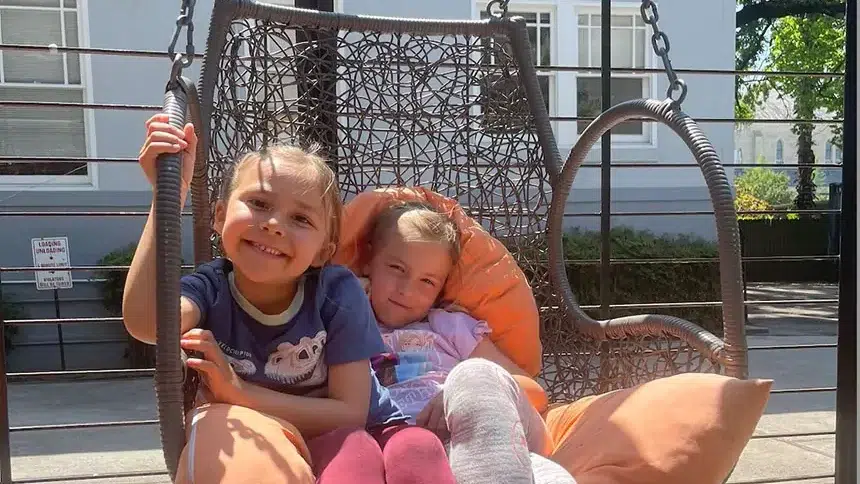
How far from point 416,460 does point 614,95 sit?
19.6ft

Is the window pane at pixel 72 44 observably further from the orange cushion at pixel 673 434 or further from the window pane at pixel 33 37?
the orange cushion at pixel 673 434

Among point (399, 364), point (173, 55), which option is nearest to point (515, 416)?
point (399, 364)

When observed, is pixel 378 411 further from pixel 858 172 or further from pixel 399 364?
pixel 858 172

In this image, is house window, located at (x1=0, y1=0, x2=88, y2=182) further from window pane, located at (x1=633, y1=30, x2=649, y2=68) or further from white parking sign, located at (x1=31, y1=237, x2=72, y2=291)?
window pane, located at (x1=633, y1=30, x2=649, y2=68)

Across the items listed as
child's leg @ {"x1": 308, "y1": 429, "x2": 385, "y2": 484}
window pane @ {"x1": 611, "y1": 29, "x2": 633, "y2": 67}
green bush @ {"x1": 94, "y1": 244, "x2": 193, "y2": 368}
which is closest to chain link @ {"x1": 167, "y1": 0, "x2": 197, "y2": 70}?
child's leg @ {"x1": 308, "y1": 429, "x2": 385, "y2": 484}

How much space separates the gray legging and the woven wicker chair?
506mm

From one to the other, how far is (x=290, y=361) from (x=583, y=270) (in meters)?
4.07

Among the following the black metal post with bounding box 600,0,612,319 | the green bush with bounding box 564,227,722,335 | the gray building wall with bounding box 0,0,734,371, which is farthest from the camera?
the green bush with bounding box 564,227,722,335

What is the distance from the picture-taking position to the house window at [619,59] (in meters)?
6.66

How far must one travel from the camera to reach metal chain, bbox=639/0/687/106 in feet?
5.05

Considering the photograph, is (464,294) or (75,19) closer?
(464,294)

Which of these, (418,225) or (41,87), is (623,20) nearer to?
(41,87)

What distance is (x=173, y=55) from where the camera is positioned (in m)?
1.31

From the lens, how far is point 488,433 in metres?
1.14
